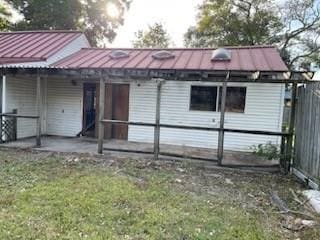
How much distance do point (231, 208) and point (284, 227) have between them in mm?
864

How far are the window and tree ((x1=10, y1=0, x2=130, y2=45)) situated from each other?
669 inches

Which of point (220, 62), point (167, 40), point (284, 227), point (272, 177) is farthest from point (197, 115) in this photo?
point (167, 40)

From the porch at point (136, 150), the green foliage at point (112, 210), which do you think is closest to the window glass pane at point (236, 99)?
the porch at point (136, 150)

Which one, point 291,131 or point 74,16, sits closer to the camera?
point 291,131

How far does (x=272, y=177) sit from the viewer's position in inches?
294

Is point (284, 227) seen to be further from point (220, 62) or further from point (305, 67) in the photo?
point (305, 67)

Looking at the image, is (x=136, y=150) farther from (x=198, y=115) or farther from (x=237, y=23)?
(x=237, y=23)

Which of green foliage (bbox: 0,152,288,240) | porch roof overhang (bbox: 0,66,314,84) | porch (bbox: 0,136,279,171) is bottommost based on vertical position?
green foliage (bbox: 0,152,288,240)

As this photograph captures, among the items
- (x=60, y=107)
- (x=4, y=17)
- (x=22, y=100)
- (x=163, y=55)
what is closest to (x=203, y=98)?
(x=163, y=55)

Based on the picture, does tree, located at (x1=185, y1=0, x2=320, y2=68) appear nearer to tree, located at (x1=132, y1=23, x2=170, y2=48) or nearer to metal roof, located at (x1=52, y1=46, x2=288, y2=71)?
tree, located at (x1=132, y1=23, x2=170, y2=48)

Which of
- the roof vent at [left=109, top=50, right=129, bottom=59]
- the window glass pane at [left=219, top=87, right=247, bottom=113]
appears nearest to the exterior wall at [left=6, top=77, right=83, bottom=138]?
the roof vent at [left=109, top=50, right=129, bottom=59]

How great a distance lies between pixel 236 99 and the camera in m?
10.9

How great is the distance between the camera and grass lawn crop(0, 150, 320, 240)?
416 centimetres

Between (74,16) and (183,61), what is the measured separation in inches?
690
